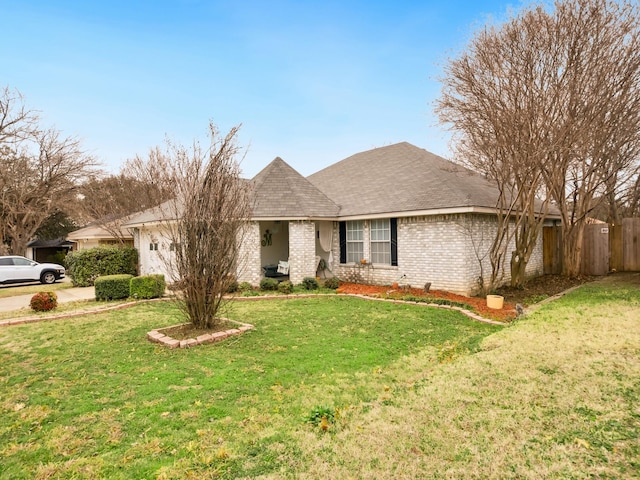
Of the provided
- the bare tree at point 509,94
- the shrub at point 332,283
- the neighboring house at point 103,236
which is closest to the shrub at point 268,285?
the shrub at point 332,283

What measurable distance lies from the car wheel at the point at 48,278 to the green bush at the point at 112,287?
8458 millimetres

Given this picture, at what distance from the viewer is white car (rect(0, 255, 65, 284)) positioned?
15703 mm

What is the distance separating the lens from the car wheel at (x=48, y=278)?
55.1ft

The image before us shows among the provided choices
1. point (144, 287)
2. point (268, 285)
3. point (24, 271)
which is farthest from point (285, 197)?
point (24, 271)

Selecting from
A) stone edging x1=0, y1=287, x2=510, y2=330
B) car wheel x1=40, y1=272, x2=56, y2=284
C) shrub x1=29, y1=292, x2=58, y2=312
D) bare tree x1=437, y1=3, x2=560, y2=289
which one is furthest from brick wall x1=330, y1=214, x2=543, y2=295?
car wheel x1=40, y1=272, x2=56, y2=284

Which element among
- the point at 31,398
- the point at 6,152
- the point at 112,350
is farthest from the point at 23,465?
the point at 6,152

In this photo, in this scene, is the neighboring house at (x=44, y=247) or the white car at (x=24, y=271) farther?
the neighboring house at (x=44, y=247)

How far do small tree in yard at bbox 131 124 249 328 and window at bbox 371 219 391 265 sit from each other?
688 centimetres

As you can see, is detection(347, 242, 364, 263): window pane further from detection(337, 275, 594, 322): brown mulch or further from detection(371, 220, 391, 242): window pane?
detection(337, 275, 594, 322): brown mulch

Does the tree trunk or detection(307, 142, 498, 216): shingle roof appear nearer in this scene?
detection(307, 142, 498, 216): shingle roof

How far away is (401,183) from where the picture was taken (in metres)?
13.3

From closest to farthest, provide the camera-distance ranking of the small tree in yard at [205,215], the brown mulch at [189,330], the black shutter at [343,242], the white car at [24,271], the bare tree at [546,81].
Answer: the small tree in yard at [205,215], the brown mulch at [189,330], the bare tree at [546,81], the black shutter at [343,242], the white car at [24,271]

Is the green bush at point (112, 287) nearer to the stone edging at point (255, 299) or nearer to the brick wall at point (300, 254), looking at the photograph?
the stone edging at point (255, 299)

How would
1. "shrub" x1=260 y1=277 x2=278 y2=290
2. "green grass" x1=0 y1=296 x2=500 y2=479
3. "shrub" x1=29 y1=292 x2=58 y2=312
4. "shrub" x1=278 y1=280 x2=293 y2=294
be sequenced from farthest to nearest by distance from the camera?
"shrub" x1=260 y1=277 x2=278 y2=290
"shrub" x1=278 y1=280 x2=293 y2=294
"shrub" x1=29 y1=292 x2=58 y2=312
"green grass" x1=0 y1=296 x2=500 y2=479
